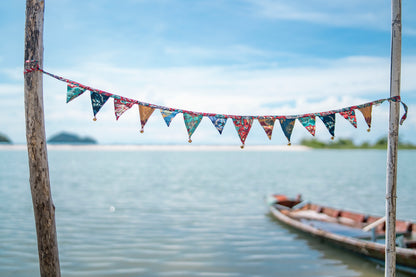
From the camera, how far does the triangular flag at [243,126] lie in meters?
6.04

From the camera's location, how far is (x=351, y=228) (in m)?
12.9

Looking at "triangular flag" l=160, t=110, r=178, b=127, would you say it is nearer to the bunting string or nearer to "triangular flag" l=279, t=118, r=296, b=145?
the bunting string

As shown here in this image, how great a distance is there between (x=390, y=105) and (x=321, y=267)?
6.03m

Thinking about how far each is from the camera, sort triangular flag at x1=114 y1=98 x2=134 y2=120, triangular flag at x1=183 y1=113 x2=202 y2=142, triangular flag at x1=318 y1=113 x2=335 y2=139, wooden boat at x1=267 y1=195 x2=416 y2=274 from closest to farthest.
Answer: triangular flag at x1=114 y1=98 x2=134 y2=120 → triangular flag at x1=183 y1=113 x2=202 y2=142 → triangular flag at x1=318 y1=113 x2=335 y2=139 → wooden boat at x1=267 y1=195 x2=416 y2=274

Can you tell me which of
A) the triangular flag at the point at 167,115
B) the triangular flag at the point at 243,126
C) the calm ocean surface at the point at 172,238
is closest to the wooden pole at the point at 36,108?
the triangular flag at the point at 167,115

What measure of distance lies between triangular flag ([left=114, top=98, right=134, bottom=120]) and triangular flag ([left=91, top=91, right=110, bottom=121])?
0.52 feet

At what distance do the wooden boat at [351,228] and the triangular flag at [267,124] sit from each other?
16.3 feet

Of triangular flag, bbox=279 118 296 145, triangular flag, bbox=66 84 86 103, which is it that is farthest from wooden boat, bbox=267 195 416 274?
triangular flag, bbox=66 84 86 103

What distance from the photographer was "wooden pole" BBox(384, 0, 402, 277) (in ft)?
18.2

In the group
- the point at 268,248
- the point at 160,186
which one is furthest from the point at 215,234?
the point at 160,186

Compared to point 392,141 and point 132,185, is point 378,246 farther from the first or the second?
point 132,185

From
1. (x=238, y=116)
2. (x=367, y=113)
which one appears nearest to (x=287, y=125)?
(x=238, y=116)

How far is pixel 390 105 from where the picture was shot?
5.56 metres

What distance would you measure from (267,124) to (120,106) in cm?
227
